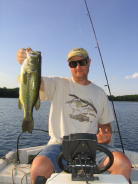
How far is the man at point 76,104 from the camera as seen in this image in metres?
3.67

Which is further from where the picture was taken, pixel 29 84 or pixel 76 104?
pixel 76 104

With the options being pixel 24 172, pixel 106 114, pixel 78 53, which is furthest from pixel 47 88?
pixel 24 172

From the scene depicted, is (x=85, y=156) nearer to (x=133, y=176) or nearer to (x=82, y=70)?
(x=82, y=70)

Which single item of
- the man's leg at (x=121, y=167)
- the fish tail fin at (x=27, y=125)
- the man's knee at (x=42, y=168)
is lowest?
the man's leg at (x=121, y=167)

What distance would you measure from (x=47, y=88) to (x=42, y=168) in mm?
1295

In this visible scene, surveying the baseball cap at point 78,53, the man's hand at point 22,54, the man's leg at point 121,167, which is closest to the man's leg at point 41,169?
the man's leg at point 121,167

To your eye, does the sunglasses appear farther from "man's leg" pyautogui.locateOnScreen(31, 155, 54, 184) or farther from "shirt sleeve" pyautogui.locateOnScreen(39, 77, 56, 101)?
"man's leg" pyautogui.locateOnScreen(31, 155, 54, 184)

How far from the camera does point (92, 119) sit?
382 centimetres

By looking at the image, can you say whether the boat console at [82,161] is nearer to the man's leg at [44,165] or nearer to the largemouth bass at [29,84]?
the man's leg at [44,165]

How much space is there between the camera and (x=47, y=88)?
151 inches

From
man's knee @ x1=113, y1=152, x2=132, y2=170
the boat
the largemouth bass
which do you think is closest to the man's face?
the largemouth bass

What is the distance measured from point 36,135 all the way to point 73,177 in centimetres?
1333

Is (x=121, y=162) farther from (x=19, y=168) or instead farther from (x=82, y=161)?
(x=19, y=168)

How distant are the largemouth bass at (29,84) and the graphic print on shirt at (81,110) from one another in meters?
0.66
